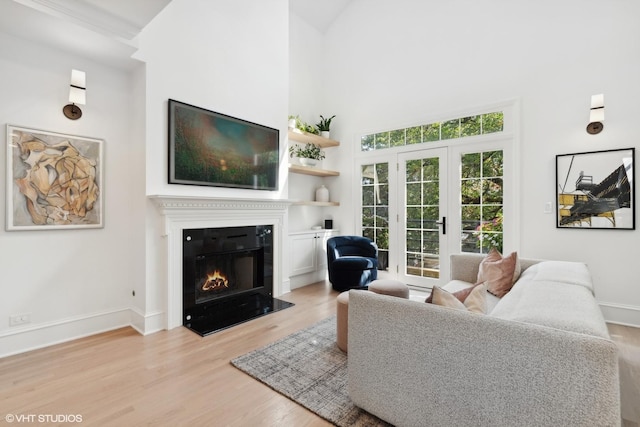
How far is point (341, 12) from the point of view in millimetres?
5473

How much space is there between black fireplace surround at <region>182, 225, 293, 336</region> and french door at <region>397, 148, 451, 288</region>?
2.07 metres

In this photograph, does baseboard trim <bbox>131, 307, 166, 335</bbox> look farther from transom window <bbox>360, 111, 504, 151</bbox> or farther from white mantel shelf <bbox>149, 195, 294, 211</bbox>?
transom window <bbox>360, 111, 504, 151</bbox>

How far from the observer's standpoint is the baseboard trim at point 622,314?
3.15 metres

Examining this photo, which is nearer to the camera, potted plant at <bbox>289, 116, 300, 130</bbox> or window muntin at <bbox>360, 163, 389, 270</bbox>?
potted plant at <bbox>289, 116, 300, 130</bbox>

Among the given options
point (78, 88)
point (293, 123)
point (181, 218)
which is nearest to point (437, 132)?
point (293, 123)

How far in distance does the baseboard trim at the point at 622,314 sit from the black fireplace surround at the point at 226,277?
11.7 ft

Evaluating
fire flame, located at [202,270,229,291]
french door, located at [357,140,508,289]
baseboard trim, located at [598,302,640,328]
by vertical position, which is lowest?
baseboard trim, located at [598,302,640,328]

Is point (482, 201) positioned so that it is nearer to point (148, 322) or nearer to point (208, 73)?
point (208, 73)

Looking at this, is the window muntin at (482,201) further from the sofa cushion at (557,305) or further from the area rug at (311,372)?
the area rug at (311,372)

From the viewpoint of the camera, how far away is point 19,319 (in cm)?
253

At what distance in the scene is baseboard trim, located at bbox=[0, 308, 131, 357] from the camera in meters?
2.49

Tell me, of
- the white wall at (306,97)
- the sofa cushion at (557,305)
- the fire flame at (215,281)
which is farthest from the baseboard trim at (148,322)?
the sofa cushion at (557,305)

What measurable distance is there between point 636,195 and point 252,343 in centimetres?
414
